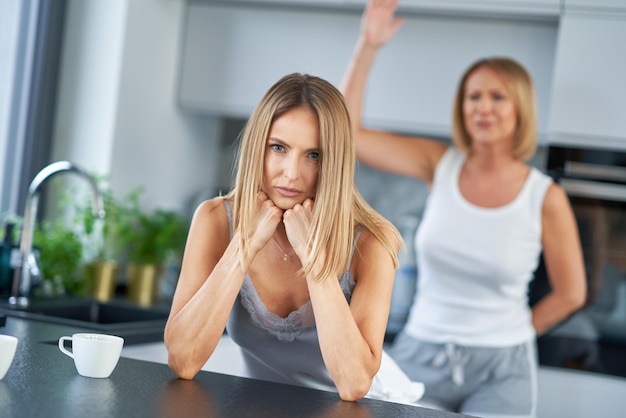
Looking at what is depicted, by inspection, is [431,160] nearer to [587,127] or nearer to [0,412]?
[587,127]

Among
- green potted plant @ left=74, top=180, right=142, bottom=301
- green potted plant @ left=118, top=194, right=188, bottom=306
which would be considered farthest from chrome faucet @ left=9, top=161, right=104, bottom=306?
green potted plant @ left=118, top=194, right=188, bottom=306

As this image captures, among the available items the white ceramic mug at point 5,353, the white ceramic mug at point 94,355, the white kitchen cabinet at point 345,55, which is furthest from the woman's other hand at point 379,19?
the white ceramic mug at point 5,353

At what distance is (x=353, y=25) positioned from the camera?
342 cm

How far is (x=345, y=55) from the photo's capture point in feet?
11.2

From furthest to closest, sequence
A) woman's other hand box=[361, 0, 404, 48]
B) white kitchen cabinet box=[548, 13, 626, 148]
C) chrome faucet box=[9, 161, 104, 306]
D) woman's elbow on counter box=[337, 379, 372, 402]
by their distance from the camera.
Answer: white kitchen cabinet box=[548, 13, 626, 148], woman's other hand box=[361, 0, 404, 48], chrome faucet box=[9, 161, 104, 306], woman's elbow on counter box=[337, 379, 372, 402]

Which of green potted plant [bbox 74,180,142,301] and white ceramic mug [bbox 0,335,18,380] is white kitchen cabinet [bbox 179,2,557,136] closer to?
green potted plant [bbox 74,180,142,301]

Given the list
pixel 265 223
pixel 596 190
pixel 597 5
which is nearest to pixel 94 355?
pixel 265 223

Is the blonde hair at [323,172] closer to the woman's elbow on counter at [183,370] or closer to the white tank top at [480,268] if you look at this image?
the woman's elbow on counter at [183,370]

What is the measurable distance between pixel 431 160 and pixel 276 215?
1272mm

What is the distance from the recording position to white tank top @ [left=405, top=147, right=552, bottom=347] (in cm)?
267

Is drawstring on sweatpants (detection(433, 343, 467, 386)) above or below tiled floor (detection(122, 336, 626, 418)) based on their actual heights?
above

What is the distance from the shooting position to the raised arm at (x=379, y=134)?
2840 mm

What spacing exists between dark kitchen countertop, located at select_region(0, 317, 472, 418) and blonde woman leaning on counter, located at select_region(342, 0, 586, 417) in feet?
3.49

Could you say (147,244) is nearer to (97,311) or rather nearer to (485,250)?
(97,311)
